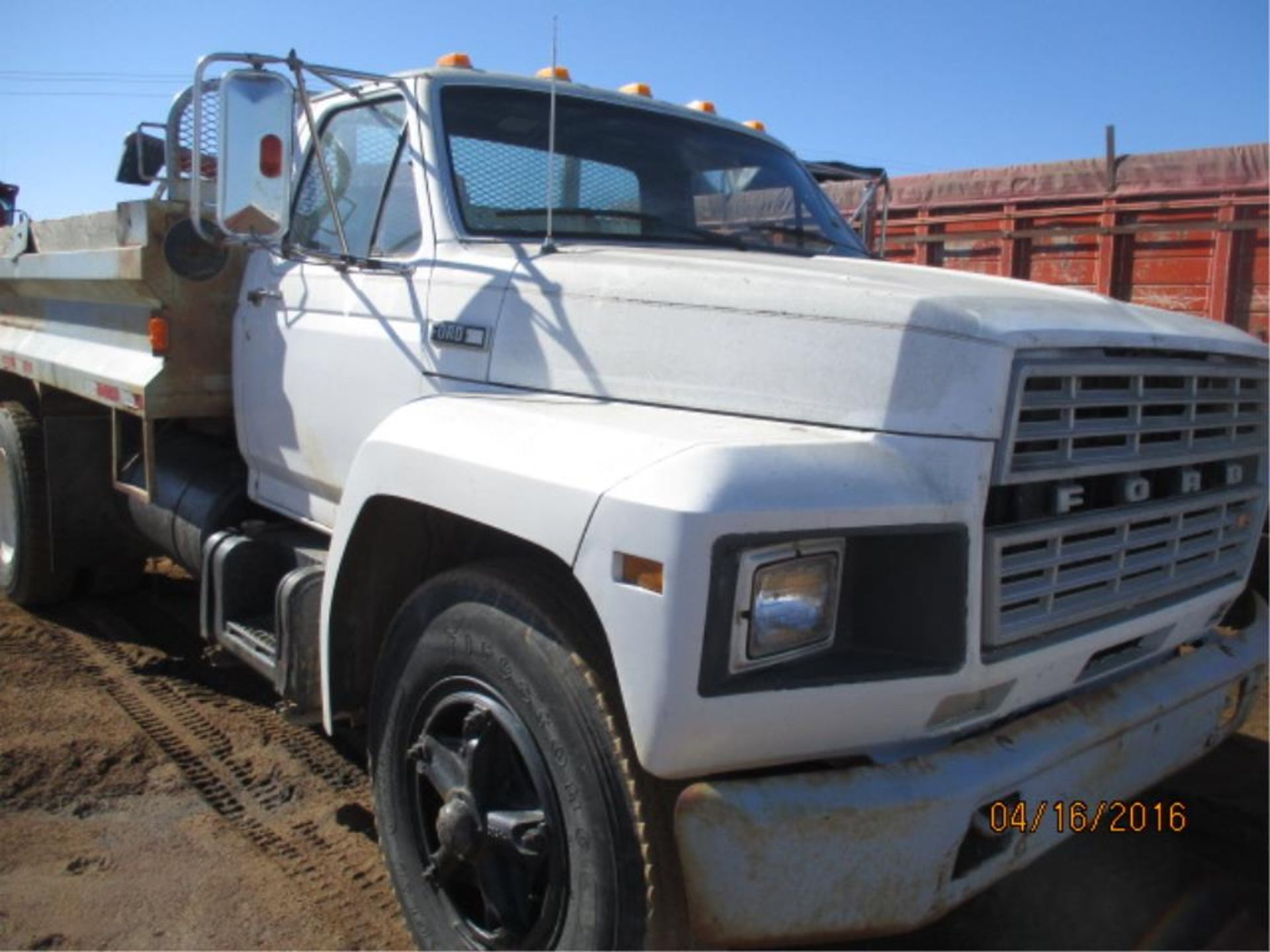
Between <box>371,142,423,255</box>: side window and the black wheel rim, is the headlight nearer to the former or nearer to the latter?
the black wheel rim

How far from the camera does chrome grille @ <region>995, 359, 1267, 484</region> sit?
213 cm

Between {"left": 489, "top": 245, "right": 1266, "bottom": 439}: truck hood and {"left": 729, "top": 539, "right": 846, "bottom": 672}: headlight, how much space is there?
0.34m

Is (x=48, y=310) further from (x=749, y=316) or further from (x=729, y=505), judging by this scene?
(x=729, y=505)

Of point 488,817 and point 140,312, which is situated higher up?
point 140,312

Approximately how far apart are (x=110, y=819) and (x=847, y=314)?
9.31 ft

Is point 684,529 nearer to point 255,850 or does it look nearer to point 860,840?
point 860,840

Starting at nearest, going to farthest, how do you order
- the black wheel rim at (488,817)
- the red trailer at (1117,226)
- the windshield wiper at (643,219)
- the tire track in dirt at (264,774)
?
the black wheel rim at (488,817) → the tire track in dirt at (264,774) → the windshield wiper at (643,219) → the red trailer at (1117,226)

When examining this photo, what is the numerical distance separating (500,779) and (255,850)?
1282 mm

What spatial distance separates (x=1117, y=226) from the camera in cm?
673

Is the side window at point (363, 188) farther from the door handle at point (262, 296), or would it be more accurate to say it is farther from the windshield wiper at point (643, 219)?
the windshield wiper at point (643, 219)

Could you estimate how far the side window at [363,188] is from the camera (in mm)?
3309

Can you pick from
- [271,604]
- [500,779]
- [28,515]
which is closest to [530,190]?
[271,604]
